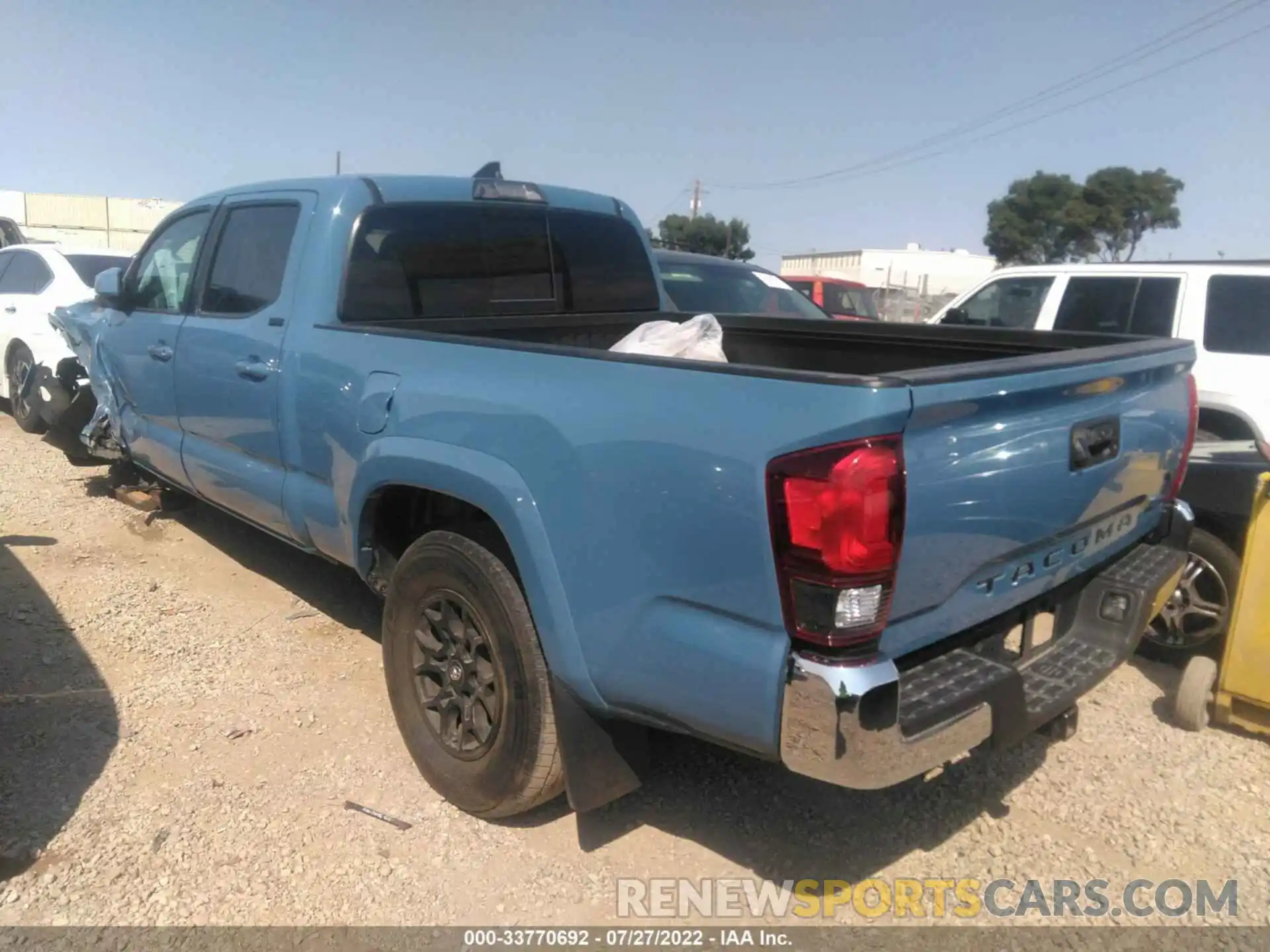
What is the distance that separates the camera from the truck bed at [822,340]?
292 cm

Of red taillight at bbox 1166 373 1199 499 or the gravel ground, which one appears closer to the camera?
the gravel ground

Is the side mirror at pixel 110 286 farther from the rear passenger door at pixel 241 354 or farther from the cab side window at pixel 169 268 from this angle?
the rear passenger door at pixel 241 354

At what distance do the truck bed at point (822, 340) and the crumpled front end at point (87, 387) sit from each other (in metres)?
2.76

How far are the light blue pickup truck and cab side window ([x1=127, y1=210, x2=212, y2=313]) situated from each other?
1.08ft

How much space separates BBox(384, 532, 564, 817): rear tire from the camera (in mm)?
2723

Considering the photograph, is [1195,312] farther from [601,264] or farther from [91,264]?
[91,264]

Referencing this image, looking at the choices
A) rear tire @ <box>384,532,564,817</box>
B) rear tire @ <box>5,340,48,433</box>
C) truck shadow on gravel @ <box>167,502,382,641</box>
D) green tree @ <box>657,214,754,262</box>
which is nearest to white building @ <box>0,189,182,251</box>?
green tree @ <box>657,214,754,262</box>

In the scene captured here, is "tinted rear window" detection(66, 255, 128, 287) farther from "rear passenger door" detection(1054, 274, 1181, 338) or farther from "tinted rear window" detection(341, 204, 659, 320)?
"rear passenger door" detection(1054, 274, 1181, 338)

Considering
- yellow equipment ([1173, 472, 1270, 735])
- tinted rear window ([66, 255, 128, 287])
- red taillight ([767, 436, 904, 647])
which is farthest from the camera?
tinted rear window ([66, 255, 128, 287])

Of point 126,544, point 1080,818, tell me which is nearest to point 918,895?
point 1080,818

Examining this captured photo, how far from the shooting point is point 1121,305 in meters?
6.30

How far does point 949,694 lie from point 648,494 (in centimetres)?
85

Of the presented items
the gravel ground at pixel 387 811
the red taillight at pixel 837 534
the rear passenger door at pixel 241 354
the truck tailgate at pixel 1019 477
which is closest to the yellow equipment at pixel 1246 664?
the gravel ground at pixel 387 811

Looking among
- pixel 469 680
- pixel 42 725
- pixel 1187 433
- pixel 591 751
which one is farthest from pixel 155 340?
pixel 1187 433
